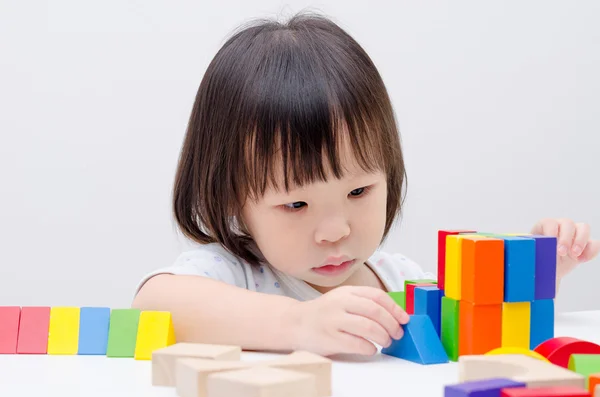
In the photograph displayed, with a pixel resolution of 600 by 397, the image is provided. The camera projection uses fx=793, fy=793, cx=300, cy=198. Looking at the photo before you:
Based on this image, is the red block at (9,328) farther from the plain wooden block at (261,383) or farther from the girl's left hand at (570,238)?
the girl's left hand at (570,238)

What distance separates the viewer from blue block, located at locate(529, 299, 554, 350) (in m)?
0.84

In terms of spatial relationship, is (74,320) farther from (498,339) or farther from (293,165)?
(498,339)

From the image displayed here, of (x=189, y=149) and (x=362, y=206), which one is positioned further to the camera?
(x=189, y=149)

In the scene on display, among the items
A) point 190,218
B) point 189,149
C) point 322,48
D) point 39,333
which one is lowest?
point 39,333

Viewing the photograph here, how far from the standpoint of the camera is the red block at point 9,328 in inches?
36.0

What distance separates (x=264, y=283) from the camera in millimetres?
1232

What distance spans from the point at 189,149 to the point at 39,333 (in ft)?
1.35

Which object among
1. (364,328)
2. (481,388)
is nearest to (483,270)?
(364,328)

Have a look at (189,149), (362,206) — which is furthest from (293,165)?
(189,149)

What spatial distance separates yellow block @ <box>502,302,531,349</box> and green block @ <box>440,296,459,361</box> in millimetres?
49

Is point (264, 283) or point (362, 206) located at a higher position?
point (362, 206)

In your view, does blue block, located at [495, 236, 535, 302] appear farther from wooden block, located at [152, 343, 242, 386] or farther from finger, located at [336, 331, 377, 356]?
wooden block, located at [152, 343, 242, 386]

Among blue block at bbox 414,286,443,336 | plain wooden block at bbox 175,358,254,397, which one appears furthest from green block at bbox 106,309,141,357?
blue block at bbox 414,286,443,336

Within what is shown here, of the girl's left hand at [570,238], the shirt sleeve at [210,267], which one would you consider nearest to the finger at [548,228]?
the girl's left hand at [570,238]
